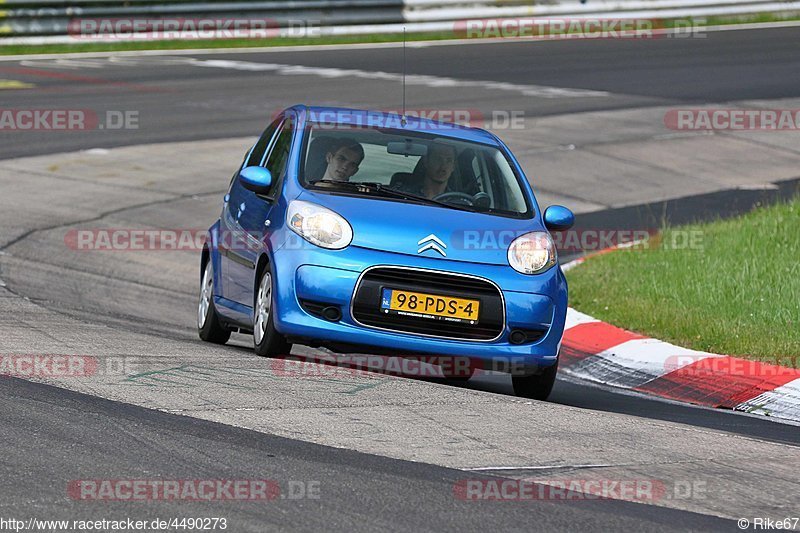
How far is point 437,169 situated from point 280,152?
1023 millimetres

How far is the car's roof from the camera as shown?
9359mm

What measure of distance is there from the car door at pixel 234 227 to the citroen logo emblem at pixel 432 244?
4.64 feet

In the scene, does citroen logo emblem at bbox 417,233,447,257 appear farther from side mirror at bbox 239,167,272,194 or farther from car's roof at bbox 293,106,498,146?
car's roof at bbox 293,106,498,146

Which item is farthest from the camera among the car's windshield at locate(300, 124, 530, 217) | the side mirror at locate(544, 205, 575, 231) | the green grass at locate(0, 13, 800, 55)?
the green grass at locate(0, 13, 800, 55)

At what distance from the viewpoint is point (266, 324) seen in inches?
334

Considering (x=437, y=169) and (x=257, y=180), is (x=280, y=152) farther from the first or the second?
(x=437, y=169)

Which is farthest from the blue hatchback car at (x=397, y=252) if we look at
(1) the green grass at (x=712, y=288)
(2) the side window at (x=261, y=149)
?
(1) the green grass at (x=712, y=288)

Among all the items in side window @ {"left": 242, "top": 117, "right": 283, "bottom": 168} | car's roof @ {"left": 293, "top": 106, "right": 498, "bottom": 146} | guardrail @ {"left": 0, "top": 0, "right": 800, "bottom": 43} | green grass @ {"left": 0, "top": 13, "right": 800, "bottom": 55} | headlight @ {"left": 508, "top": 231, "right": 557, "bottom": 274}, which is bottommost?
headlight @ {"left": 508, "top": 231, "right": 557, "bottom": 274}

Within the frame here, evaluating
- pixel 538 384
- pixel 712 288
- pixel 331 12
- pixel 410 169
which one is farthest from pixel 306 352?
pixel 331 12

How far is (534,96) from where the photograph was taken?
23.8m

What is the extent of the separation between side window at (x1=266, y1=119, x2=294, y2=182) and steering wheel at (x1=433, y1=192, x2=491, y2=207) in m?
0.97

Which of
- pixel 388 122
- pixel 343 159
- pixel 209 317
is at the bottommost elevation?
pixel 209 317

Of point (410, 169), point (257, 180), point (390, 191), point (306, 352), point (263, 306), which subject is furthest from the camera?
point (306, 352)

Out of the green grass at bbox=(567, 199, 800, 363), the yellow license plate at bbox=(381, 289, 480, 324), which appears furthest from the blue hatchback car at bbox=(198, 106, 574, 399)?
the green grass at bbox=(567, 199, 800, 363)
